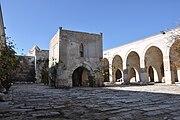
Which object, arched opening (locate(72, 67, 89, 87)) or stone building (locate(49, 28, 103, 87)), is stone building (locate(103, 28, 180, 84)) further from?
arched opening (locate(72, 67, 89, 87))

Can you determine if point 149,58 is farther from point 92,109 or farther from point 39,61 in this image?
point 39,61

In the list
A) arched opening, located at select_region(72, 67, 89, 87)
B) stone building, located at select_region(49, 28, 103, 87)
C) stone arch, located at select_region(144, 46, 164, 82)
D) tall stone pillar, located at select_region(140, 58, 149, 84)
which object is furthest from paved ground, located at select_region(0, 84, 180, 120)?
stone arch, located at select_region(144, 46, 164, 82)

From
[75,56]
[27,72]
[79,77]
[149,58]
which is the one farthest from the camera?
[27,72]

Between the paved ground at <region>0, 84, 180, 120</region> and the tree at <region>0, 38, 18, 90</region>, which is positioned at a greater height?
the tree at <region>0, 38, 18, 90</region>

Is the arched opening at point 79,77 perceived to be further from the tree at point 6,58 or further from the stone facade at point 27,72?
the stone facade at point 27,72

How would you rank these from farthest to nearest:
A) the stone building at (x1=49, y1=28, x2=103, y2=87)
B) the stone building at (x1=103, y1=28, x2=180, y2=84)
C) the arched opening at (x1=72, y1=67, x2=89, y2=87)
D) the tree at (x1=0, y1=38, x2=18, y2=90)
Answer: the arched opening at (x1=72, y1=67, x2=89, y2=87) < the stone building at (x1=103, y1=28, x2=180, y2=84) < the stone building at (x1=49, y1=28, x2=103, y2=87) < the tree at (x1=0, y1=38, x2=18, y2=90)

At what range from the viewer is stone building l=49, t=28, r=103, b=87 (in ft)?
53.8

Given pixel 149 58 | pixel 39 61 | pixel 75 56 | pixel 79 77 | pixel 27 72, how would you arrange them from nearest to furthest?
pixel 75 56
pixel 79 77
pixel 149 58
pixel 39 61
pixel 27 72

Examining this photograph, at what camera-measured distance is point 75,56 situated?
675 inches

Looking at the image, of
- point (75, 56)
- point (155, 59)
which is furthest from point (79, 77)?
point (155, 59)

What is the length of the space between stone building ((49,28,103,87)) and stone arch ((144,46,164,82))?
26.4ft

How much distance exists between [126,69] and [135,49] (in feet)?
11.0

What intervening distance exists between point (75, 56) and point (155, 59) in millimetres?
13164

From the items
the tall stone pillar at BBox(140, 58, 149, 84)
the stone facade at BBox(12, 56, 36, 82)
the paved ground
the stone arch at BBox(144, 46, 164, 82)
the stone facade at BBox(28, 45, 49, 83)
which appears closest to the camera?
the paved ground
